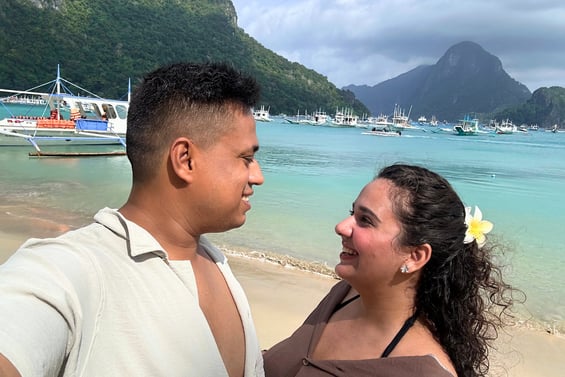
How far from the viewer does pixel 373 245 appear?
5.81ft

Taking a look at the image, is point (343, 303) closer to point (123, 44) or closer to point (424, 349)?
point (424, 349)

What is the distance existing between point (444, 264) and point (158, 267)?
115cm

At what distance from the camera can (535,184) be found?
2258 cm

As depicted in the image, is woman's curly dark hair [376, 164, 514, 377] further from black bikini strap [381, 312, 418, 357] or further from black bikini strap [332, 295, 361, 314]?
black bikini strap [332, 295, 361, 314]

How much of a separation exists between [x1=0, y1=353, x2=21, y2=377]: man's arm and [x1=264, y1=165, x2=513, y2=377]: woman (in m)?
1.16

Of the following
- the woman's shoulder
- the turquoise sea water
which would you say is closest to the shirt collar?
the woman's shoulder

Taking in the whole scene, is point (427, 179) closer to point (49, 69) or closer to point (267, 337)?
point (267, 337)

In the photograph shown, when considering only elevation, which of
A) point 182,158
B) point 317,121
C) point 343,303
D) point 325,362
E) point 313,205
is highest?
point 317,121

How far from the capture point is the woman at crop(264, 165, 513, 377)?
67.4 inches

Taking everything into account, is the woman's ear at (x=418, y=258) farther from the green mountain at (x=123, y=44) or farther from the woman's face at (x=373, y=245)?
the green mountain at (x=123, y=44)

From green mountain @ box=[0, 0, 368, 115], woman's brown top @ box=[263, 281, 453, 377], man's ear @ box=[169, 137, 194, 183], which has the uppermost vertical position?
green mountain @ box=[0, 0, 368, 115]

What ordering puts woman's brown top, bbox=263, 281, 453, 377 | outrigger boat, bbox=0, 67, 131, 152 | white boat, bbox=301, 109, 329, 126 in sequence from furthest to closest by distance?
white boat, bbox=301, 109, 329, 126, outrigger boat, bbox=0, 67, 131, 152, woman's brown top, bbox=263, 281, 453, 377

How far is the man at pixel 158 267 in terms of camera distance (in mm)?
864

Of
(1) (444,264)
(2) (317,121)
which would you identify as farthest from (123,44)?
(1) (444,264)
